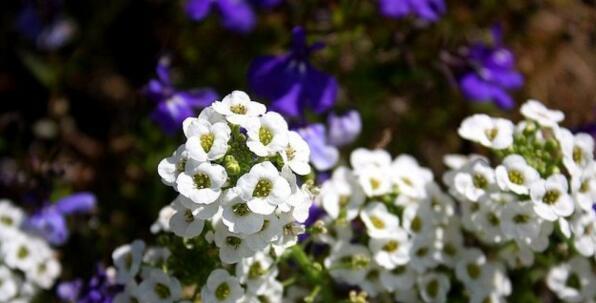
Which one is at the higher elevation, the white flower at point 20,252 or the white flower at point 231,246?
the white flower at point 231,246

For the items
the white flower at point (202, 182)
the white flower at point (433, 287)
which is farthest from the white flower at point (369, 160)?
the white flower at point (202, 182)

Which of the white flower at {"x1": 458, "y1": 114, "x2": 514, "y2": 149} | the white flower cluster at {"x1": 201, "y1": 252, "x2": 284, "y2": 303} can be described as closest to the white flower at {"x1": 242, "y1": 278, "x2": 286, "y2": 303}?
the white flower cluster at {"x1": 201, "y1": 252, "x2": 284, "y2": 303}

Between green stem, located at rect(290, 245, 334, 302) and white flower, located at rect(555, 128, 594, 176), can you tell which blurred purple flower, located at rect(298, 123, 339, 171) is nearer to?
green stem, located at rect(290, 245, 334, 302)

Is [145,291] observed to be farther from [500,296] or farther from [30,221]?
[500,296]

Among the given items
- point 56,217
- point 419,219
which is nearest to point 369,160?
point 419,219

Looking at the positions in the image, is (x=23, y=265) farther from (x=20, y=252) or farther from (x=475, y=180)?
(x=475, y=180)

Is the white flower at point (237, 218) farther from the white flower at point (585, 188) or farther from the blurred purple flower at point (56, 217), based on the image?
the blurred purple flower at point (56, 217)
